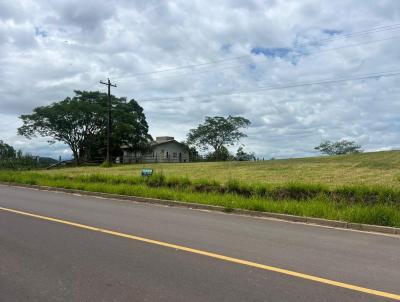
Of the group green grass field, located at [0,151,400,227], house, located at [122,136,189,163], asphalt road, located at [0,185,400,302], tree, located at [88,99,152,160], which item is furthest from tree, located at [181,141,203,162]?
asphalt road, located at [0,185,400,302]

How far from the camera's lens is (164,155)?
252 feet

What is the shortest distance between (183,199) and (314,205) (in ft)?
15.8

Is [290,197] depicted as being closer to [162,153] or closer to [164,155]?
[162,153]

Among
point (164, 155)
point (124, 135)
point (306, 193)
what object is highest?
point (124, 135)

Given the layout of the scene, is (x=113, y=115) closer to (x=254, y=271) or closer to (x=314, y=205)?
(x=314, y=205)

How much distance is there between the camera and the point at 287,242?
8812 millimetres

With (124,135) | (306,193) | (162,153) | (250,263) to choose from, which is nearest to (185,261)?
(250,263)

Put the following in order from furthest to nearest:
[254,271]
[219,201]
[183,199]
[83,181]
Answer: [83,181] < [183,199] < [219,201] < [254,271]

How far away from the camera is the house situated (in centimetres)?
6881

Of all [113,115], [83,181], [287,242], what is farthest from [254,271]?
[113,115]

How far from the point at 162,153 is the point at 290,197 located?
6200 cm

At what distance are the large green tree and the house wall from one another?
3.89 m

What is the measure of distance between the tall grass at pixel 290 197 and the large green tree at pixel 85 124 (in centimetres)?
4118

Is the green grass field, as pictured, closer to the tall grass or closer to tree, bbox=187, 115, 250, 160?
the tall grass
